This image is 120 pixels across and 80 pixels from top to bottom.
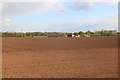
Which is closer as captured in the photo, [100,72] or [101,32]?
[100,72]

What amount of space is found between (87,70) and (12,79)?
2.65 metres

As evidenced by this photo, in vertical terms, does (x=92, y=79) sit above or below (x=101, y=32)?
below

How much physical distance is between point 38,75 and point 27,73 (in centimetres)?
46

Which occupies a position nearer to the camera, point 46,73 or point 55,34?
point 46,73

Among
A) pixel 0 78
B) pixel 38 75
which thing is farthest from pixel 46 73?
pixel 0 78

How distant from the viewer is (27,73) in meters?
6.52

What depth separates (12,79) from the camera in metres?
5.90

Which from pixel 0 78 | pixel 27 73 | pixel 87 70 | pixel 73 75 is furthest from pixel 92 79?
pixel 0 78

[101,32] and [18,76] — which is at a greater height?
[101,32]

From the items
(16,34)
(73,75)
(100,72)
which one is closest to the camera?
(73,75)

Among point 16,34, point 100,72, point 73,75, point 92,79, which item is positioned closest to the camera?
point 92,79

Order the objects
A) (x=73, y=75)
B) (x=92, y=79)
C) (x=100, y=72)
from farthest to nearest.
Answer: (x=100, y=72), (x=73, y=75), (x=92, y=79)

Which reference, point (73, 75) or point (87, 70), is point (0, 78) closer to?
point (73, 75)

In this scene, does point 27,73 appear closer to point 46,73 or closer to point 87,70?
point 46,73
